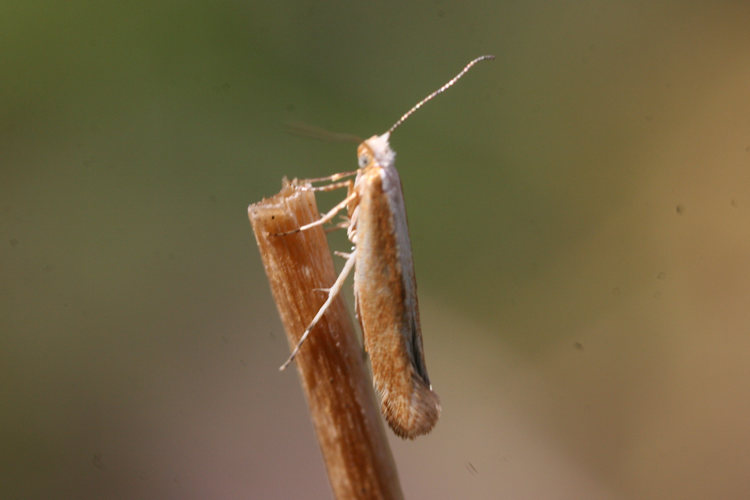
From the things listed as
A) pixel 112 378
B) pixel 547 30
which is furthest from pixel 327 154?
pixel 112 378

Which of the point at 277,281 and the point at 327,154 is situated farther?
the point at 327,154

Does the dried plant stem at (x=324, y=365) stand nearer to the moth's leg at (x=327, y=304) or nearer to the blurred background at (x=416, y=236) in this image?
the moth's leg at (x=327, y=304)

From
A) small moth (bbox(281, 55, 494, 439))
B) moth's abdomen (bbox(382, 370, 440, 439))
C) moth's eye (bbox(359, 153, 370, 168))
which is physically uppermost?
moth's eye (bbox(359, 153, 370, 168))

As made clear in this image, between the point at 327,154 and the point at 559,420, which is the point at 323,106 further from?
the point at 559,420

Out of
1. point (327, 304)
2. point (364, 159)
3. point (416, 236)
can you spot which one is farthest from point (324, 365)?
point (416, 236)

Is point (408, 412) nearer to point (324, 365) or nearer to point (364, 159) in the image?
point (324, 365)

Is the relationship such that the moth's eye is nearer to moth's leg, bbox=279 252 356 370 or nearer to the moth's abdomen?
moth's leg, bbox=279 252 356 370

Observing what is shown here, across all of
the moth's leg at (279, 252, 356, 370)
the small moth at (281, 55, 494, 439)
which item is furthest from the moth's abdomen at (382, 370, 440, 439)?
the moth's leg at (279, 252, 356, 370)

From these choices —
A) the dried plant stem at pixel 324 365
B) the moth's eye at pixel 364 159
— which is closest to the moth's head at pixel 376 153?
the moth's eye at pixel 364 159
